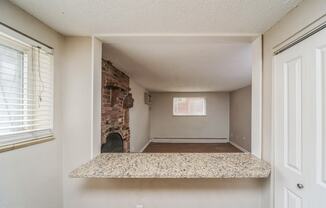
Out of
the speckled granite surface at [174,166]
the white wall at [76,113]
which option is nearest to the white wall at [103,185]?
the white wall at [76,113]

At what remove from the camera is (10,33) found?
1.47m

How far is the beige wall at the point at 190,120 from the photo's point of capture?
27.3 feet

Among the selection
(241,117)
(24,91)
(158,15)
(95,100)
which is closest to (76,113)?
(95,100)

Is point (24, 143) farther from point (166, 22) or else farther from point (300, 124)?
point (300, 124)

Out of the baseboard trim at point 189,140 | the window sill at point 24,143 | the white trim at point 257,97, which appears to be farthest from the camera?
the baseboard trim at point 189,140

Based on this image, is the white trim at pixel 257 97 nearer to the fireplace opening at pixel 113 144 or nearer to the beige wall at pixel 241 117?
the fireplace opening at pixel 113 144

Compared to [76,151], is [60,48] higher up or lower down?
higher up

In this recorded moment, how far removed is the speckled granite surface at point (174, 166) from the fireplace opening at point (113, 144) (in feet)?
3.12

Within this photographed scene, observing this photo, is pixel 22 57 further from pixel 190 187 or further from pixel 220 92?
pixel 220 92

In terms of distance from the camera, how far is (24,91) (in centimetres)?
169

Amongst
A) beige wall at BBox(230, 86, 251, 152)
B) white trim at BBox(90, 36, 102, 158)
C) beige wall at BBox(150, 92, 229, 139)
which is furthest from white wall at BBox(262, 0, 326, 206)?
beige wall at BBox(150, 92, 229, 139)

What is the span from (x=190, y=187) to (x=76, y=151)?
124 centimetres

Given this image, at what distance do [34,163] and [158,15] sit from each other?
160cm

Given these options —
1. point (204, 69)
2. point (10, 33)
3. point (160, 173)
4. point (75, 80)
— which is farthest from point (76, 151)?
point (204, 69)
